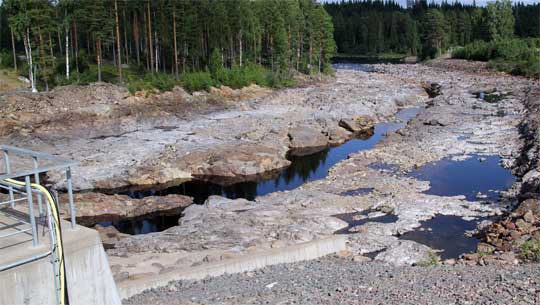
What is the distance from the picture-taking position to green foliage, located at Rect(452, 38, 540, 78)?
243 ft

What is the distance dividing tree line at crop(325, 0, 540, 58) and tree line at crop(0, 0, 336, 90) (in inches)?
1587

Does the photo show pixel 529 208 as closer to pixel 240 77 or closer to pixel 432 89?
pixel 240 77

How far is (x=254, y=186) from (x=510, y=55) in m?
71.1

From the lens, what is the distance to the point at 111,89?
159 feet

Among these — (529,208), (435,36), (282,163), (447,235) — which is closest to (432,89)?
(282,163)

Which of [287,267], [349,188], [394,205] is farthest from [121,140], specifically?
[287,267]

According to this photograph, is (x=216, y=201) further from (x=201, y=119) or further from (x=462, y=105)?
(x=462, y=105)

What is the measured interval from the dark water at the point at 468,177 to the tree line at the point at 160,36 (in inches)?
1341

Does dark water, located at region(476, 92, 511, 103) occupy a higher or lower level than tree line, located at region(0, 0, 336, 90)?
lower

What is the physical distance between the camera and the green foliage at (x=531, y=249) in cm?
1452

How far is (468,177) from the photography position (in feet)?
93.3

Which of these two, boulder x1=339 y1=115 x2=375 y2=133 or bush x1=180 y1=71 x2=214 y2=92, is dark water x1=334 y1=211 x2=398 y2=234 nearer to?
boulder x1=339 y1=115 x2=375 y2=133

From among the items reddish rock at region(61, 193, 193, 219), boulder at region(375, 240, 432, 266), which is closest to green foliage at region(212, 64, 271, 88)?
reddish rock at region(61, 193, 193, 219)

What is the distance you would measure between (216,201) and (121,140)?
16.0 metres
